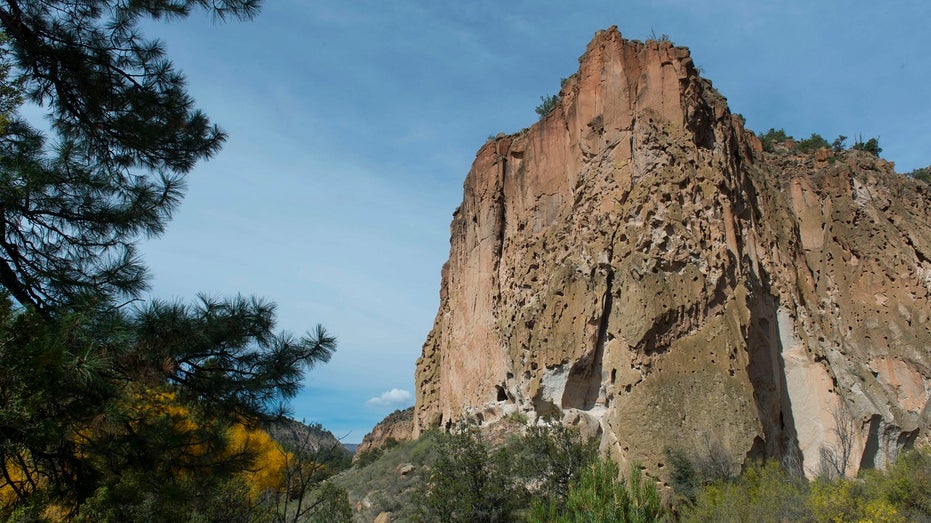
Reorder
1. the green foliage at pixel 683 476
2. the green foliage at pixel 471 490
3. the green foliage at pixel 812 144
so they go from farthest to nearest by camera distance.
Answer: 1. the green foliage at pixel 812 144
2. the green foliage at pixel 471 490
3. the green foliage at pixel 683 476

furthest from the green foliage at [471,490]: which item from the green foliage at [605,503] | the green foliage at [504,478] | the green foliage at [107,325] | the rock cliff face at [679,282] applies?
the green foliage at [107,325]

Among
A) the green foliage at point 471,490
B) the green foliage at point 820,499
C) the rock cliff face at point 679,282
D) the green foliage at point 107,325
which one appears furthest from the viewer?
the rock cliff face at point 679,282

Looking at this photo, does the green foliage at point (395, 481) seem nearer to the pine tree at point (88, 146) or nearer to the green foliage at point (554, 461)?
the green foliage at point (554, 461)

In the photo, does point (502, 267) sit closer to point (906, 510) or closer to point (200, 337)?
point (906, 510)

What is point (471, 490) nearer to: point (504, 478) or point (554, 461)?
point (504, 478)

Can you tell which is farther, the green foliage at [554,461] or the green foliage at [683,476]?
the green foliage at [554,461]

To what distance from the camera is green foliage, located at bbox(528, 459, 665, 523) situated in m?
11.4

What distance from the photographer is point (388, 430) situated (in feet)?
155

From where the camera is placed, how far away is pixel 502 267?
84.8 feet

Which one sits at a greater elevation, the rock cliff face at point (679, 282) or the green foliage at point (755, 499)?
the rock cliff face at point (679, 282)

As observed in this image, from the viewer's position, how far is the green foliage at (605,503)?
11430mm

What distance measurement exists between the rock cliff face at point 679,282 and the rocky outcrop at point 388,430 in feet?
49.3

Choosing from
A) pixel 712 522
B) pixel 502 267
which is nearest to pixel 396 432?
pixel 502 267

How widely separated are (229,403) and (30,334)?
1.96 meters
